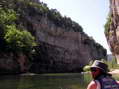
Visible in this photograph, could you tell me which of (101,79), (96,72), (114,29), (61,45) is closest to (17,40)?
Answer: (114,29)

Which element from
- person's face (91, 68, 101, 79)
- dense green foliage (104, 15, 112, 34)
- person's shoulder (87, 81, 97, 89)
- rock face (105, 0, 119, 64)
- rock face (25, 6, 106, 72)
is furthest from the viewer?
rock face (25, 6, 106, 72)

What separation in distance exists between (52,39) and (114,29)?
52681 mm

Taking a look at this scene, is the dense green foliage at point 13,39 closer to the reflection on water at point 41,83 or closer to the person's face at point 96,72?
the reflection on water at point 41,83

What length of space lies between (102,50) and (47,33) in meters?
59.9

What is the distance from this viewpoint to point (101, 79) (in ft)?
21.2

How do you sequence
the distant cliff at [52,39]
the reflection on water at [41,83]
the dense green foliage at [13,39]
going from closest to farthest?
the reflection on water at [41,83] → the dense green foliage at [13,39] → the distant cliff at [52,39]

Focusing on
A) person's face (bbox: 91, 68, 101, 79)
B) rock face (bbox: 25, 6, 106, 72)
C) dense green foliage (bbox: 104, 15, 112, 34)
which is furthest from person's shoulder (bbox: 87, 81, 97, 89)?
rock face (bbox: 25, 6, 106, 72)

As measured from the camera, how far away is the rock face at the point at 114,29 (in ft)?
243

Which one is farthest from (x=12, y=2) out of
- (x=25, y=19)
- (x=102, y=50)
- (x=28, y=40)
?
(x=102, y=50)

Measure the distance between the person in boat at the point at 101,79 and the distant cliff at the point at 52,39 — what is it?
7171 cm

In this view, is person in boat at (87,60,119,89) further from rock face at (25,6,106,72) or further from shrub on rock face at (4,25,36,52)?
rock face at (25,6,106,72)

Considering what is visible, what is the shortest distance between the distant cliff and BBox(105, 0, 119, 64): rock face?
800 inches

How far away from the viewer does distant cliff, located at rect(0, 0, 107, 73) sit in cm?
10506

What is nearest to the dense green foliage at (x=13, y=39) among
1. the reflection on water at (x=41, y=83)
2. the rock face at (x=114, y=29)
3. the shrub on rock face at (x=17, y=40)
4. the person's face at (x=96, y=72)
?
the shrub on rock face at (x=17, y=40)
